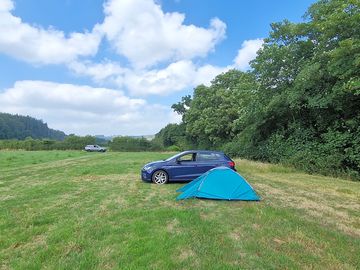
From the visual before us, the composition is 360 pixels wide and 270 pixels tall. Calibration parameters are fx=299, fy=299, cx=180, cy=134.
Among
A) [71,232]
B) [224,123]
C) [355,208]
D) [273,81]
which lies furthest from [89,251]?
[224,123]

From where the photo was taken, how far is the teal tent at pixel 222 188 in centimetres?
832

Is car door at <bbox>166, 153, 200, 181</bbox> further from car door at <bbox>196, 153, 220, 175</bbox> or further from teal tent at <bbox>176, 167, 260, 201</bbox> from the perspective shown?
teal tent at <bbox>176, 167, 260, 201</bbox>

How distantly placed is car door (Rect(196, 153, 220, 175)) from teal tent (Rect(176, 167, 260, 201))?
326 centimetres

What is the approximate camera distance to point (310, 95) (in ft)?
60.6

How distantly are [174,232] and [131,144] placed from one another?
200ft

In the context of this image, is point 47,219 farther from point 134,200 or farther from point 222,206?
point 222,206

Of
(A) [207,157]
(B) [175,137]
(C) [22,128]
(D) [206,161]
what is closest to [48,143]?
(B) [175,137]

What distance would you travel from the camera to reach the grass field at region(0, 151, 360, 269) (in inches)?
165

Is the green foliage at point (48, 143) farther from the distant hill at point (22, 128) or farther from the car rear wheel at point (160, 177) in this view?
the car rear wheel at point (160, 177)

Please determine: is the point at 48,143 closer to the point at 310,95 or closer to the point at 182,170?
the point at 310,95

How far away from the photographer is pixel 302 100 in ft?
63.1

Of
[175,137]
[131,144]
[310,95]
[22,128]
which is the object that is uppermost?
[22,128]

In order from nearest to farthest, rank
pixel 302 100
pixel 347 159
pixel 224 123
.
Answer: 1. pixel 347 159
2. pixel 302 100
3. pixel 224 123

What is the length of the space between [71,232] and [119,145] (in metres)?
60.6
